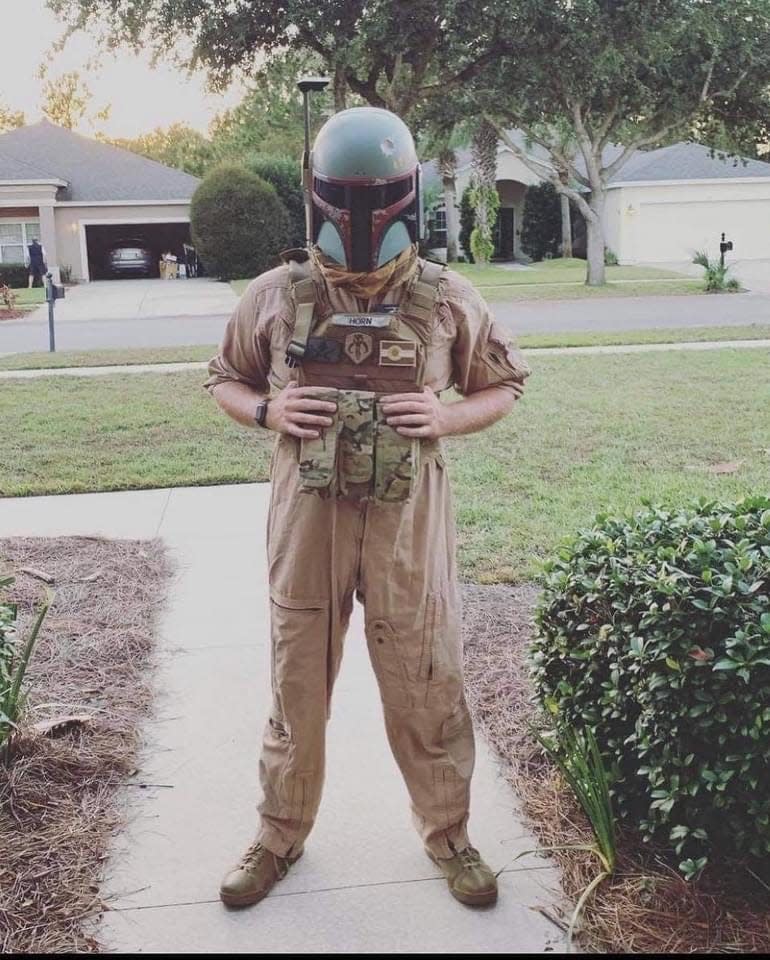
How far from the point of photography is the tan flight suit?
8.25 ft

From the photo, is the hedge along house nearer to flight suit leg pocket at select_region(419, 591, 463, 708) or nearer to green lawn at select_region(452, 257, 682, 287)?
green lawn at select_region(452, 257, 682, 287)

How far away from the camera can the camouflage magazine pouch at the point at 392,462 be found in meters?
2.34

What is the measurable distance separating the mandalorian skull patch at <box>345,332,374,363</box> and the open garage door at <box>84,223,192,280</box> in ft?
118

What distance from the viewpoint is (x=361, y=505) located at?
2510mm

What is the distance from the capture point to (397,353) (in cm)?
237

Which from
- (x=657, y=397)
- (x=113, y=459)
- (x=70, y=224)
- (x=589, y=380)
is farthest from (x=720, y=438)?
(x=70, y=224)

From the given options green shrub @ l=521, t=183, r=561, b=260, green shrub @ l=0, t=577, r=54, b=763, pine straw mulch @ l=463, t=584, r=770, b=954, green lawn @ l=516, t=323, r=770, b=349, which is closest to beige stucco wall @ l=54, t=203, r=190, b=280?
green shrub @ l=521, t=183, r=561, b=260

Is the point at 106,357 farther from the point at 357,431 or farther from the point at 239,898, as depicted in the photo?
the point at 357,431

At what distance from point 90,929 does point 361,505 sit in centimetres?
128

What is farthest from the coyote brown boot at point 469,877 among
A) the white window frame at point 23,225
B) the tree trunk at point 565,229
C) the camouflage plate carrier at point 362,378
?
the tree trunk at point 565,229

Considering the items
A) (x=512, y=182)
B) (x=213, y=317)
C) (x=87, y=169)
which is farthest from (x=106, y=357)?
(x=512, y=182)

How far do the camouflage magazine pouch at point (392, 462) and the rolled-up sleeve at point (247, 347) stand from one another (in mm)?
419

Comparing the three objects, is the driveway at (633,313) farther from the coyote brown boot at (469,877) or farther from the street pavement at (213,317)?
the coyote brown boot at (469,877)

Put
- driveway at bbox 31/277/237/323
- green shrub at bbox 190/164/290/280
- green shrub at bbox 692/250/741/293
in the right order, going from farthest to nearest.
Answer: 1. green shrub at bbox 190/164/290/280
2. green shrub at bbox 692/250/741/293
3. driveway at bbox 31/277/237/323
